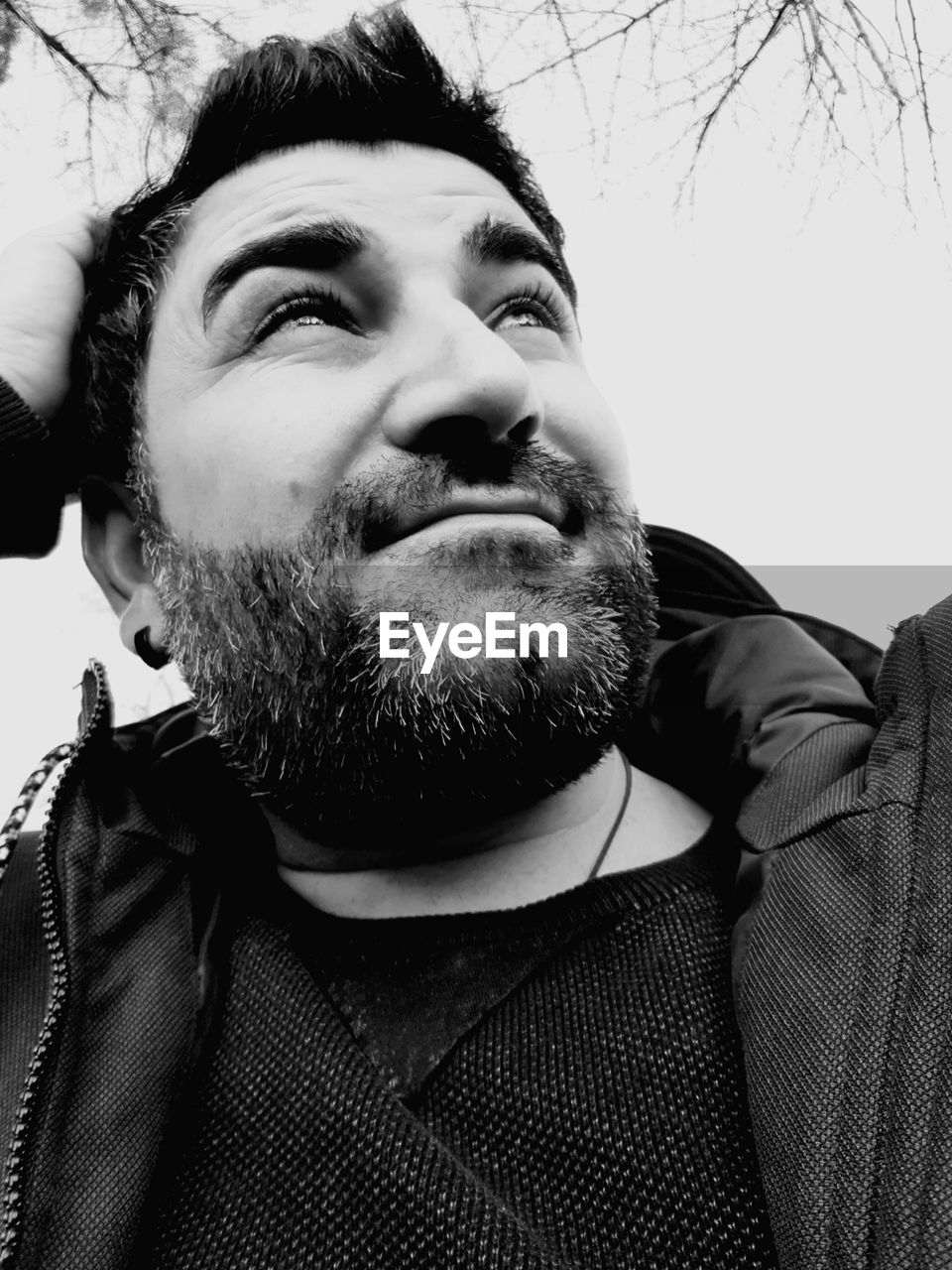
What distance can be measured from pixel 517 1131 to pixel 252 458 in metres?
0.75

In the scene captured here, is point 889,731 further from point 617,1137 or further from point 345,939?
point 345,939

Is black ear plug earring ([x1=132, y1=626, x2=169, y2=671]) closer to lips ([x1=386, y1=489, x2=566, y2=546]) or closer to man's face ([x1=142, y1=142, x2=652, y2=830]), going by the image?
man's face ([x1=142, y1=142, x2=652, y2=830])

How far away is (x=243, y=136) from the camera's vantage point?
129 centimetres

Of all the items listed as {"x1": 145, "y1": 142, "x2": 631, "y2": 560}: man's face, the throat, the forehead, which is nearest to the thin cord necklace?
the throat

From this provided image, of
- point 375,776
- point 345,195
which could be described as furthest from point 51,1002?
point 345,195

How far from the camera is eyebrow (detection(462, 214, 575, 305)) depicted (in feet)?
3.75

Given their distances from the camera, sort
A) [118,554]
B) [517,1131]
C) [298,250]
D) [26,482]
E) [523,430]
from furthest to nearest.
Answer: [118,554]
[26,482]
[298,250]
[523,430]
[517,1131]

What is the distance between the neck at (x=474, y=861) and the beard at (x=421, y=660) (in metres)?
0.02

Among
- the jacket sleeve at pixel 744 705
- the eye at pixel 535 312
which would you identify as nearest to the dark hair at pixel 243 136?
the eye at pixel 535 312

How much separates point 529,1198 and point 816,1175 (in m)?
0.23

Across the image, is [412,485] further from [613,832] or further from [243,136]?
[243,136]

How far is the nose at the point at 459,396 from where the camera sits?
0.93 m

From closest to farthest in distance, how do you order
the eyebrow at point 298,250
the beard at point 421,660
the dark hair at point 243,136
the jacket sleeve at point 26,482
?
the beard at point 421,660 < the eyebrow at point 298,250 < the jacket sleeve at point 26,482 < the dark hair at point 243,136

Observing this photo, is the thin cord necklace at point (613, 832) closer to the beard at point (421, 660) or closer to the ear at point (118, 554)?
the beard at point (421, 660)
